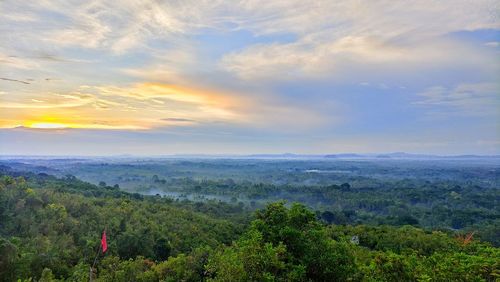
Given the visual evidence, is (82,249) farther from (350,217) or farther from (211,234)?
(350,217)

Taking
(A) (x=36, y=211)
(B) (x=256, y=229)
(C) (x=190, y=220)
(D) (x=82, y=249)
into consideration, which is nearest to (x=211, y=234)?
(C) (x=190, y=220)

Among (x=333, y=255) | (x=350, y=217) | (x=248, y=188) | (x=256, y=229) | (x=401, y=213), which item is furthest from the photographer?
(x=248, y=188)

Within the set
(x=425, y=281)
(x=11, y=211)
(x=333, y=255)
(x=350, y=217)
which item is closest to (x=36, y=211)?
(x=11, y=211)

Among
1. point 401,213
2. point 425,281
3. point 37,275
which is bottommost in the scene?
point 401,213

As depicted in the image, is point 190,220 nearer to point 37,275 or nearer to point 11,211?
point 11,211

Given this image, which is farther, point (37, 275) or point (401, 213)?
point (401, 213)

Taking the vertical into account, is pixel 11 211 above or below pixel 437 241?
above

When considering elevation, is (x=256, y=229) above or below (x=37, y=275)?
above

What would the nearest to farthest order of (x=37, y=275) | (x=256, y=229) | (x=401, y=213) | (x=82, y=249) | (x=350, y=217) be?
1. (x=256, y=229)
2. (x=37, y=275)
3. (x=82, y=249)
4. (x=350, y=217)
5. (x=401, y=213)

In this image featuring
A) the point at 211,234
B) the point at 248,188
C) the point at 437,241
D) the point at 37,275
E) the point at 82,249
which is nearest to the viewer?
the point at 37,275
